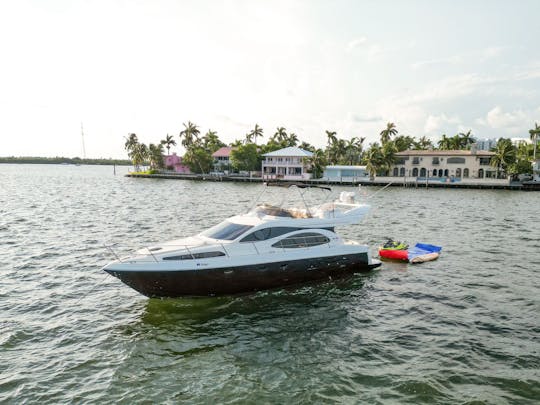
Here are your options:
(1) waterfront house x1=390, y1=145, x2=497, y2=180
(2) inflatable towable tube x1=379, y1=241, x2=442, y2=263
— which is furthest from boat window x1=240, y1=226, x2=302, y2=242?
(1) waterfront house x1=390, y1=145, x2=497, y2=180

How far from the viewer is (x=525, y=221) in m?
35.6

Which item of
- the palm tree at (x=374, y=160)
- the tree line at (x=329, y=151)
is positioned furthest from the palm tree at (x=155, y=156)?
the palm tree at (x=374, y=160)

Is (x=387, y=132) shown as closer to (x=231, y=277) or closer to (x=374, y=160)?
(x=374, y=160)

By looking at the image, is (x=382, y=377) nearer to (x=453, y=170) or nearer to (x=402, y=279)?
(x=402, y=279)

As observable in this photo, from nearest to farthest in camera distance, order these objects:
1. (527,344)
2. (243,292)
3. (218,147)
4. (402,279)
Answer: (527,344) < (243,292) < (402,279) < (218,147)

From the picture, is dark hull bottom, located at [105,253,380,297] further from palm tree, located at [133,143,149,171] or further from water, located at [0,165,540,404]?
palm tree, located at [133,143,149,171]

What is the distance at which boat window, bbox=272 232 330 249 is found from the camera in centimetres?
1544

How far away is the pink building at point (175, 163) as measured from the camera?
119125 millimetres

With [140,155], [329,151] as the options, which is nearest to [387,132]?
[329,151]

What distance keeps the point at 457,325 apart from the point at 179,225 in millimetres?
23085

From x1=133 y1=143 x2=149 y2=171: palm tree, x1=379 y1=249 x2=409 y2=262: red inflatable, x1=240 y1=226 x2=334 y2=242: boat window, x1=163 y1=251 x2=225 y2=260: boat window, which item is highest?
x1=133 y1=143 x2=149 y2=171: palm tree

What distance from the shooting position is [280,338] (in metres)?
11.7

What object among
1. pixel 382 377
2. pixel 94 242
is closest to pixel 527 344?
pixel 382 377

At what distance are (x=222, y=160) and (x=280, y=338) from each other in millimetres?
101364
